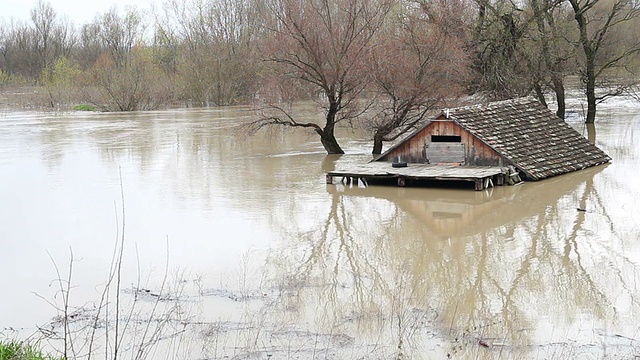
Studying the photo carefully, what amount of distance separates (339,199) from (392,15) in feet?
46.9

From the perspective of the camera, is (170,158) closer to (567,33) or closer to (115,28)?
(567,33)

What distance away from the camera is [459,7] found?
27.5 meters

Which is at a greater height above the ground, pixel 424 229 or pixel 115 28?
pixel 115 28

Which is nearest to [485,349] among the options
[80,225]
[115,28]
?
[80,225]

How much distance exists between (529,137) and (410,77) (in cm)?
450

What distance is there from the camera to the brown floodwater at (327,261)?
830cm

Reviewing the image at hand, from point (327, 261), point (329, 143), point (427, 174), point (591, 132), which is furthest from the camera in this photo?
point (591, 132)

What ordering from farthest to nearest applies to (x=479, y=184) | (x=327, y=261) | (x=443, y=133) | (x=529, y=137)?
1. (x=529, y=137)
2. (x=443, y=133)
3. (x=479, y=184)
4. (x=327, y=261)

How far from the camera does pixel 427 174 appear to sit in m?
17.1

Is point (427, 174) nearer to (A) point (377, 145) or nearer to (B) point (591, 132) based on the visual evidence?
(A) point (377, 145)

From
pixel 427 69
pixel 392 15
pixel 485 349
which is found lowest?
pixel 485 349

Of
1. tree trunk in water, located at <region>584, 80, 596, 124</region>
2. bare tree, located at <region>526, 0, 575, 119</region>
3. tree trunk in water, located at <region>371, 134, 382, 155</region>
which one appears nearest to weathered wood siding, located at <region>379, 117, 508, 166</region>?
tree trunk in water, located at <region>371, 134, 382, 155</region>

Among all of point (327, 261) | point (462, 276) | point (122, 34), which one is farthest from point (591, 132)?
point (122, 34)

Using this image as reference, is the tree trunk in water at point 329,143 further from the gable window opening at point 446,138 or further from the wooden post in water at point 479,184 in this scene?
the wooden post in water at point 479,184
